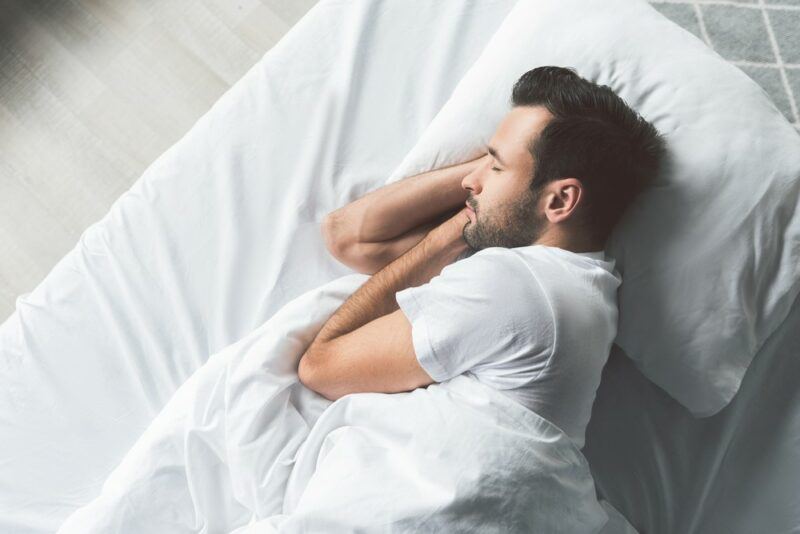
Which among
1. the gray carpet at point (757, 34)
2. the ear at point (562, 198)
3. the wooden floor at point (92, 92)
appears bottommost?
the gray carpet at point (757, 34)

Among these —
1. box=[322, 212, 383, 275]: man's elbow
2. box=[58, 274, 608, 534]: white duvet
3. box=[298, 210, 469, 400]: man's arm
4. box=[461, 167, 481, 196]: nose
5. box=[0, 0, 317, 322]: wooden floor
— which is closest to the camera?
box=[58, 274, 608, 534]: white duvet

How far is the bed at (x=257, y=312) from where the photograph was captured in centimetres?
125

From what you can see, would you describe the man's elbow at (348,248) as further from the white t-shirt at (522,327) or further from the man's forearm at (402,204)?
the white t-shirt at (522,327)

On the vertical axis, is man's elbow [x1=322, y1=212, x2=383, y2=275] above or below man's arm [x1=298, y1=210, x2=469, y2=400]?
above

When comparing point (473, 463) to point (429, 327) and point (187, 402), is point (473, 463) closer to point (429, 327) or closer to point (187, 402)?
point (429, 327)

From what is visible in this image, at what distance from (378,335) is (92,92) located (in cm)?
110

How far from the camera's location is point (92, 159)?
1788 millimetres

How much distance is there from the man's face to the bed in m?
0.27

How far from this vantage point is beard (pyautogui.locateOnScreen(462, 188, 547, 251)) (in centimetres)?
116

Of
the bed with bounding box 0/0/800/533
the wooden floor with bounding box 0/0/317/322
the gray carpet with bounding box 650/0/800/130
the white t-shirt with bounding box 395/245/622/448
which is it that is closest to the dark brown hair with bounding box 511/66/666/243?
the white t-shirt with bounding box 395/245/622/448

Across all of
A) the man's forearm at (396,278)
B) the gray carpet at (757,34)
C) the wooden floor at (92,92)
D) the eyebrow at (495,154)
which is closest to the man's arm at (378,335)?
the man's forearm at (396,278)

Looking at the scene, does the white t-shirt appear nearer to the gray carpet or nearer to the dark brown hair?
the dark brown hair

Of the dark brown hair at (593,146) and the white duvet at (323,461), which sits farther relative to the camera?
the dark brown hair at (593,146)

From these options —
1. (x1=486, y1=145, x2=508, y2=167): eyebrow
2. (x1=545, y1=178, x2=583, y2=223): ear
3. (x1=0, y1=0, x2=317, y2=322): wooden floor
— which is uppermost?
(x1=0, y1=0, x2=317, y2=322): wooden floor
